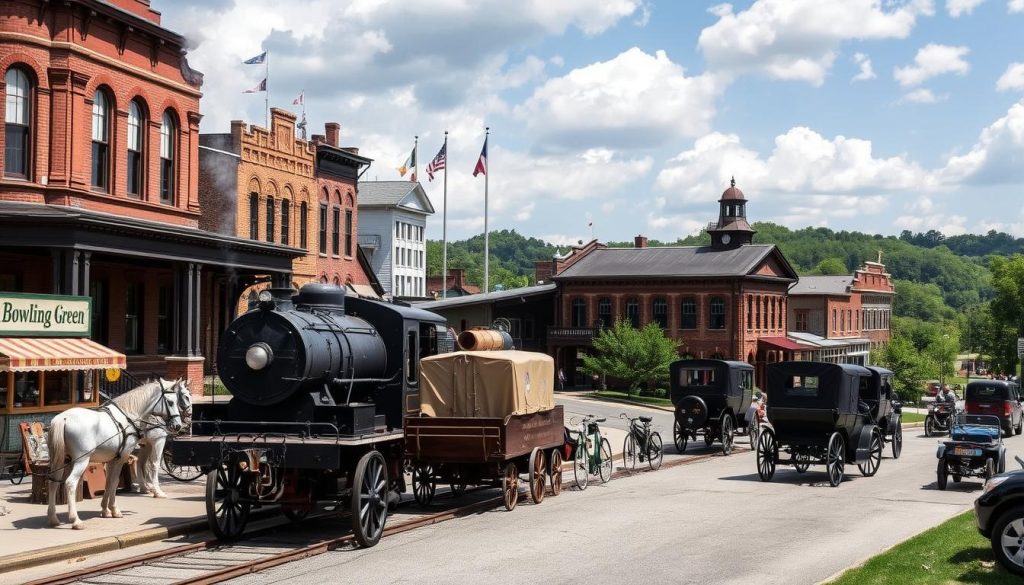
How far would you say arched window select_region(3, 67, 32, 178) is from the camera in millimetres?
26859

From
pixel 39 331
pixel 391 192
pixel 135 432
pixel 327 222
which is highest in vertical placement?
pixel 391 192

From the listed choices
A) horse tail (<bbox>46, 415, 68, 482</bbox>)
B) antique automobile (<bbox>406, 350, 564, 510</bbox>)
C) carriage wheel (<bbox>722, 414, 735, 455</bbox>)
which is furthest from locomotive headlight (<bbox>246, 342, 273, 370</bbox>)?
carriage wheel (<bbox>722, 414, 735, 455</bbox>)

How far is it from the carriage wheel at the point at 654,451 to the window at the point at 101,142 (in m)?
14.7

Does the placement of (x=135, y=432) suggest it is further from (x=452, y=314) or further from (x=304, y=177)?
(x=452, y=314)

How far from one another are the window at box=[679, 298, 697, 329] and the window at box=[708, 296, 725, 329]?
3.32 feet

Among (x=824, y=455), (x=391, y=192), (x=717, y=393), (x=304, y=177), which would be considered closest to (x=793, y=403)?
(x=824, y=455)

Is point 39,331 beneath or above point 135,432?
above

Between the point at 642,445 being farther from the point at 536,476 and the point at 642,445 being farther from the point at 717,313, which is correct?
the point at 717,313

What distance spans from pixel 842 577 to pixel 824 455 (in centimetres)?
1166

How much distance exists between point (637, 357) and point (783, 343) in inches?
687

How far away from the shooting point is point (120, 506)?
59.9ft

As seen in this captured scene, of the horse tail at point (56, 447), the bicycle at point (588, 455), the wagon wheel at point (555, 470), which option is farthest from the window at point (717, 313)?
the horse tail at point (56, 447)

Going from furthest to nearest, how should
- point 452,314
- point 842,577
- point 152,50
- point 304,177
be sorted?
point 452,314, point 304,177, point 152,50, point 842,577

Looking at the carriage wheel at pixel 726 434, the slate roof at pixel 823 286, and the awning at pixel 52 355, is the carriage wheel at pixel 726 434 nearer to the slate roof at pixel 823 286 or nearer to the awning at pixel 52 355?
the awning at pixel 52 355
